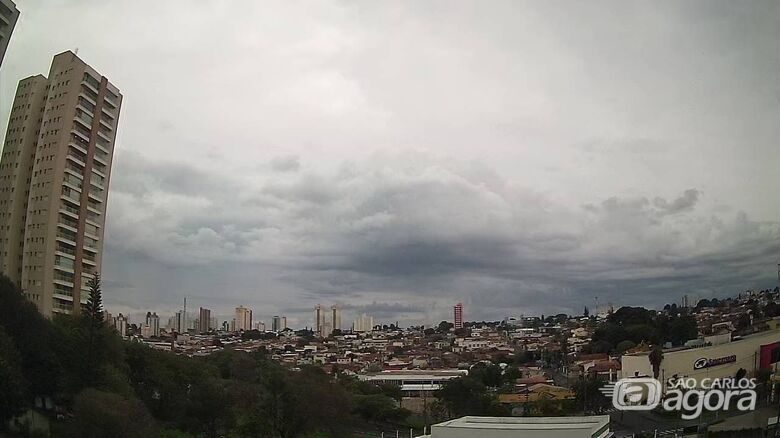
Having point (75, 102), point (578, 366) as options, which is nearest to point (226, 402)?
point (75, 102)

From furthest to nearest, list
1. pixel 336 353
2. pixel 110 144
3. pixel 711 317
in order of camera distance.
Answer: pixel 336 353, pixel 711 317, pixel 110 144

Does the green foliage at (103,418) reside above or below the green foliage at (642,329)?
below

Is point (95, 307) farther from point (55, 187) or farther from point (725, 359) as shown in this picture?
point (725, 359)

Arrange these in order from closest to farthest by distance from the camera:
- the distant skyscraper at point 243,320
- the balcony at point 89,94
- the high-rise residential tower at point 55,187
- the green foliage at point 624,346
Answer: the high-rise residential tower at point 55,187
the balcony at point 89,94
the green foliage at point 624,346
the distant skyscraper at point 243,320

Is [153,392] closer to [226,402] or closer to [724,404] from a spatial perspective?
[226,402]

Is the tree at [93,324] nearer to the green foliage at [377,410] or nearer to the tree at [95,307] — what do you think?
the tree at [95,307]

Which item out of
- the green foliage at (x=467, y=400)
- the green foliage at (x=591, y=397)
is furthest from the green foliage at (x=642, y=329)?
the green foliage at (x=467, y=400)
